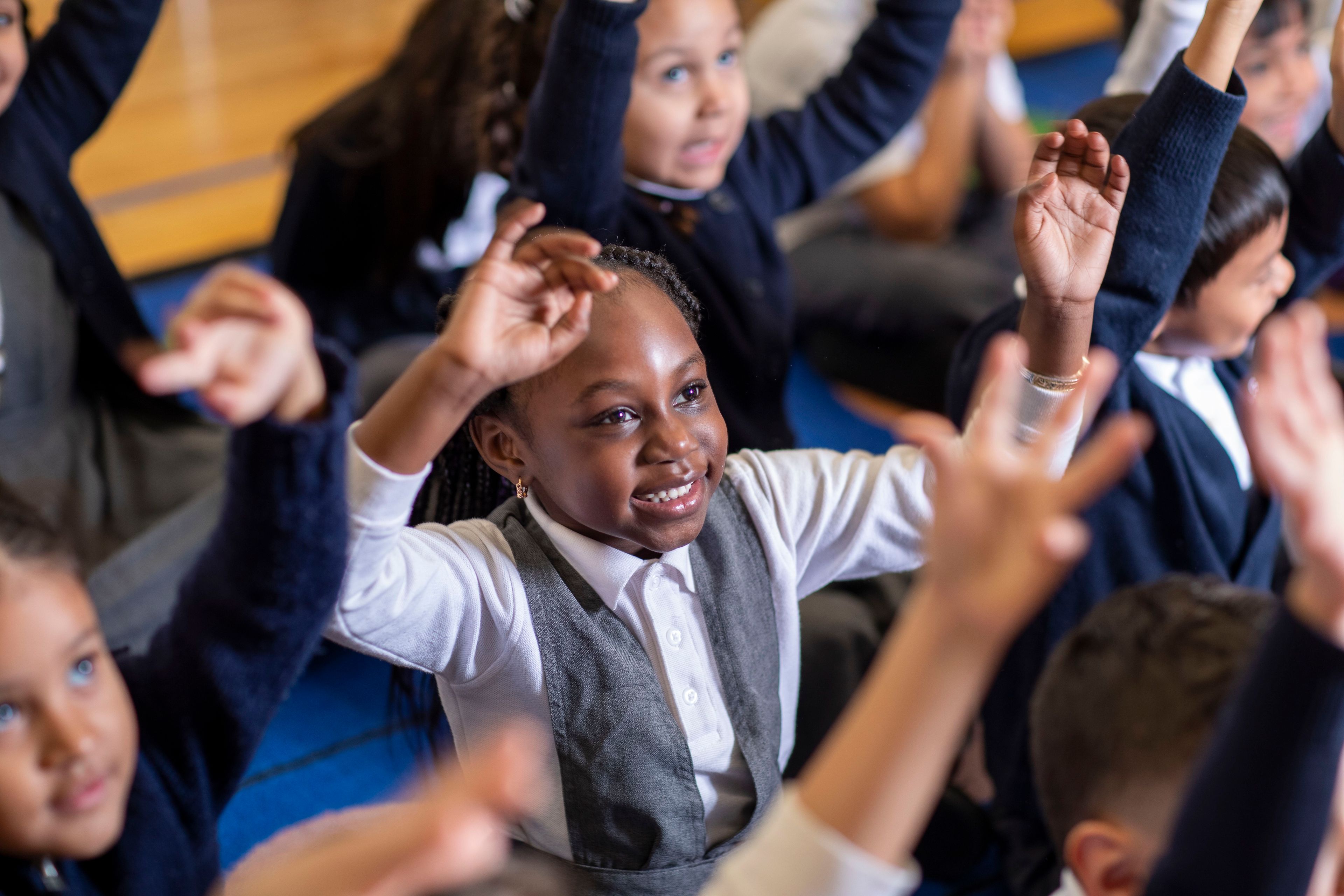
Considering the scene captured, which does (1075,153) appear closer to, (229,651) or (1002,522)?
(1002,522)

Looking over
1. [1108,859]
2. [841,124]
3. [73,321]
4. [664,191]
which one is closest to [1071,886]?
[1108,859]

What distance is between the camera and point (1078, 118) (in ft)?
3.18

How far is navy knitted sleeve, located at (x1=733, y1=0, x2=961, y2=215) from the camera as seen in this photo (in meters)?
1.31

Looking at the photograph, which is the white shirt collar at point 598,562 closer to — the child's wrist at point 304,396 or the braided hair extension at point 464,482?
the braided hair extension at point 464,482

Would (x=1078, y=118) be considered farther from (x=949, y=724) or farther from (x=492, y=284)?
(x=949, y=724)

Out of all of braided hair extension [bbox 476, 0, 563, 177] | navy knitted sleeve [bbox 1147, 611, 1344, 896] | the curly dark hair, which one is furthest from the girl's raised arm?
A: the curly dark hair

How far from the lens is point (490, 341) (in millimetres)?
654

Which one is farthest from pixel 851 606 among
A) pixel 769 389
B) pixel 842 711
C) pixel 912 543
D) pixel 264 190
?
pixel 264 190

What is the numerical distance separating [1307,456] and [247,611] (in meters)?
0.47

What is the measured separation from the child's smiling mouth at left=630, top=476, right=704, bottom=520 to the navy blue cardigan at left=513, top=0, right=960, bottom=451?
13cm

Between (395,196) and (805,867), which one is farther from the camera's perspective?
(395,196)

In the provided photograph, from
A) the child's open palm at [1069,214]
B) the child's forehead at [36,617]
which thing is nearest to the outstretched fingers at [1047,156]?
the child's open palm at [1069,214]

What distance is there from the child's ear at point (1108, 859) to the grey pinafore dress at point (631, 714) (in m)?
0.24

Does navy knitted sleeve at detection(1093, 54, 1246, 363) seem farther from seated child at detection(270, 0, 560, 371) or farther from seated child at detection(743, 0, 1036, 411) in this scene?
seated child at detection(743, 0, 1036, 411)
